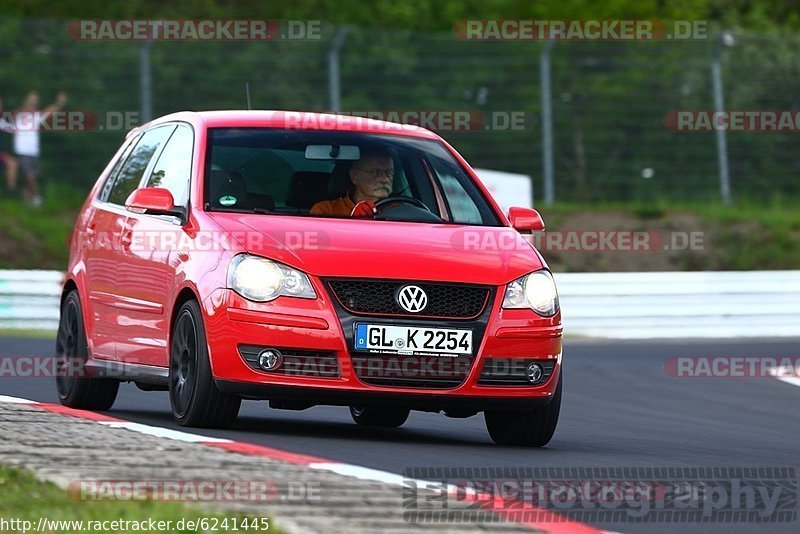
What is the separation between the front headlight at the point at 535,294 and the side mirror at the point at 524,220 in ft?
2.29

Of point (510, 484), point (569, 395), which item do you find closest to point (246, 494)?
point (510, 484)

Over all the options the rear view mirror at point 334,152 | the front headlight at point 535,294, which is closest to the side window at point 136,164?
the rear view mirror at point 334,152

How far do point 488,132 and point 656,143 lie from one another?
2.37 metres

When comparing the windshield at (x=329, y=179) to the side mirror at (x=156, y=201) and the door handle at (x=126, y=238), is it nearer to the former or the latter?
the side mirror at (x=156, y=201)

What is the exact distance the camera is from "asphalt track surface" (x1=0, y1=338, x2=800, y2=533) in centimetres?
854

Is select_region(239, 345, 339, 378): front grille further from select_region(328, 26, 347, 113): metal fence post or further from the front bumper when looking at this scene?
select_region(328, 26, 347, 113): metal fence post

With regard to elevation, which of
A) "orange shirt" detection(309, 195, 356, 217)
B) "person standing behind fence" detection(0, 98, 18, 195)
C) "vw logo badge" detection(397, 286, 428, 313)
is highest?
"person standing behind fence" detection(0, 98, 18, 195)

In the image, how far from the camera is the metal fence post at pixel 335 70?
25266 mm

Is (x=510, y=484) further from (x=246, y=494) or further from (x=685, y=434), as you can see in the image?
(x=685, y=434)

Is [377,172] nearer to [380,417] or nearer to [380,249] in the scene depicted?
[380,249]

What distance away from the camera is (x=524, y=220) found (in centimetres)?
1004

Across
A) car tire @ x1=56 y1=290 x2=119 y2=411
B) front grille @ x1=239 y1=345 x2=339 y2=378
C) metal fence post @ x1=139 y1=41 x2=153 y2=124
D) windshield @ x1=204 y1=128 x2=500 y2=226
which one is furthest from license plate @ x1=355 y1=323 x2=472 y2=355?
metal fence post @ x1=139 y1=41 x2=153 y2=124

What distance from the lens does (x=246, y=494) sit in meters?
6.04

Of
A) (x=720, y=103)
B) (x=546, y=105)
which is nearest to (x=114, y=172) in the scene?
(x=546, y=105)
